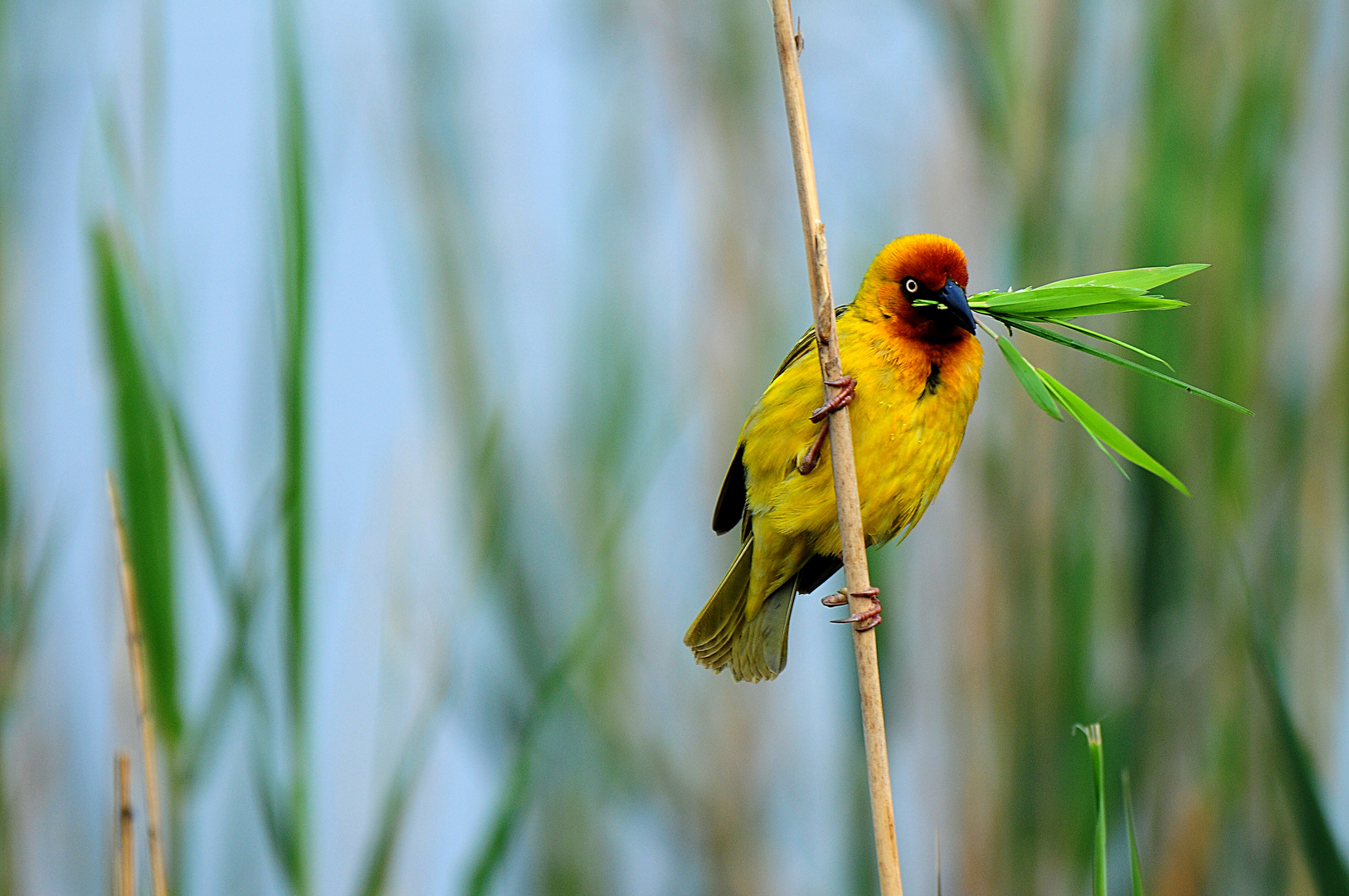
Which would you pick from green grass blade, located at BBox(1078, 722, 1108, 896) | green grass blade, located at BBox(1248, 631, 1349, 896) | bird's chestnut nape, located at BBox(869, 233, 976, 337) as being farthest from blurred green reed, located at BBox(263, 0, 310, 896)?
green grass blade, located at BBox(1248, 631, 1349, 896)

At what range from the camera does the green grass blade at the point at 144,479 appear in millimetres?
803

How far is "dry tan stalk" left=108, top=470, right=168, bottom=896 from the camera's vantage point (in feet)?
2.51

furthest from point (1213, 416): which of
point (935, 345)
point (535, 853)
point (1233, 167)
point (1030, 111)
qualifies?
point (535, 853)

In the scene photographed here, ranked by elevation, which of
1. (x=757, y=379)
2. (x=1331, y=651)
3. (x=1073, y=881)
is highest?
(x=757, y=379)

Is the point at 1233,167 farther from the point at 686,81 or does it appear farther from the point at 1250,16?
the point at 686,81

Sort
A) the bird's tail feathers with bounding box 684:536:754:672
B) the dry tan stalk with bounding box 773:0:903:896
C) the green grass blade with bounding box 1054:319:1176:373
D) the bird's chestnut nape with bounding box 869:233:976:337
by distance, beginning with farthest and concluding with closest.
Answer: the bird's tail feathers with bounding box 684:536:754:672 → the bird's chestnut nape with bounding box 869:233:976:337 → the dry tan stalk with bounding box 773:0:903:896 → the green grass blade with bounding box 1054:319:1176:373

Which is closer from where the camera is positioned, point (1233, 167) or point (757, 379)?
point (1233, 167)

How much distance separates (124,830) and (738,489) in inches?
23.2

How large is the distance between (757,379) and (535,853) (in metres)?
0.74

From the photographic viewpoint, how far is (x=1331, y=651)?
52.6 inches

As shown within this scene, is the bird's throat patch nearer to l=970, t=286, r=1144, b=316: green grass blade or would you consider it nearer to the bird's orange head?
the bird's orange head

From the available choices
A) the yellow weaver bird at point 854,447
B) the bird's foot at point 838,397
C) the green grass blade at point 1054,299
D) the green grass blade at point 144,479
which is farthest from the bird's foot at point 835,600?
the green grass blade at point 144,479

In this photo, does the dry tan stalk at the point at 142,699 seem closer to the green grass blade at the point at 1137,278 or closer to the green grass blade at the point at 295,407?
the green grass blade at the point at 295,407

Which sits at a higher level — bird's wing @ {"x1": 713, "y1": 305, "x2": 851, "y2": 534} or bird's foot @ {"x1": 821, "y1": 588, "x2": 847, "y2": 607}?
bird's wing @ {"x1": 713, "y1": 305, "x2": 851, "y2": 534}
